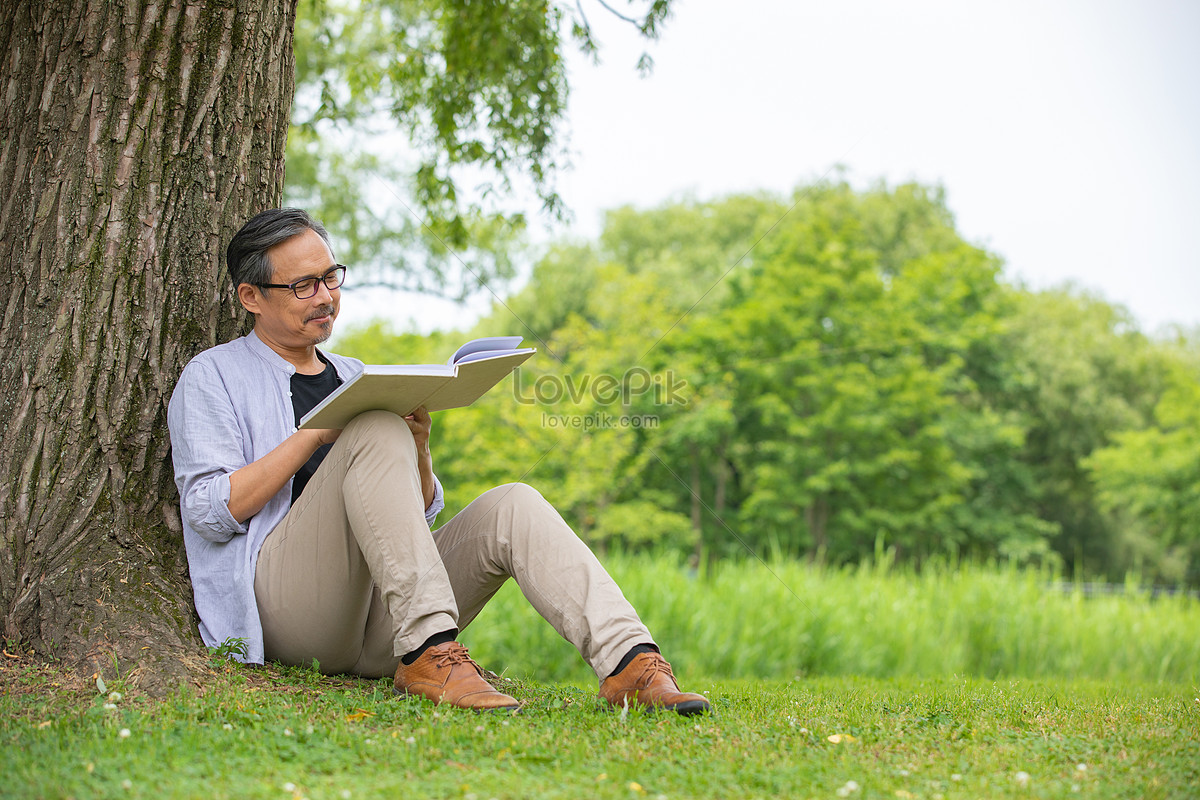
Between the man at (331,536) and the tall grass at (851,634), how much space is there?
4.89 metres

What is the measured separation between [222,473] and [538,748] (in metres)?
1.11

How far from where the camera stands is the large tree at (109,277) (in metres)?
2.50

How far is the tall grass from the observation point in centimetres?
735

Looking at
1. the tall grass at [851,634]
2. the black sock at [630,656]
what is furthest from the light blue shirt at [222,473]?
the tall grass at [851,634]

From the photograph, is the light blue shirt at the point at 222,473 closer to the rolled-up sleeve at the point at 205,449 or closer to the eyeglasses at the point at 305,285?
the rolled-up sleeve at the point at 205,449

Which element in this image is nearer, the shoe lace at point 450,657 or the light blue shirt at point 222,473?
the shoe lace at point 450,657

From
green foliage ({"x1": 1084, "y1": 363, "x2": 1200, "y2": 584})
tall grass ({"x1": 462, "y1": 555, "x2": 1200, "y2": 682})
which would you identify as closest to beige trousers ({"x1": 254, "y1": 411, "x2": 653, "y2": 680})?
tall grass ({"x1": 462, "y1": 555, "x2": 1200, "y2": 682})

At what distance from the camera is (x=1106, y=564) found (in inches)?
1113

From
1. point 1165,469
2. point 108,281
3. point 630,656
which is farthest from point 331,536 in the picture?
point 1165,469

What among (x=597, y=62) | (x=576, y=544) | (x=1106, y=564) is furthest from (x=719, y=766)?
(x=1106, y=564)

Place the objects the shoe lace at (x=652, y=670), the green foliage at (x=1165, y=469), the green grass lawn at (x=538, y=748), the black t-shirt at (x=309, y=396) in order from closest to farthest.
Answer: the green grass lawn at (x=538, y=748)
the shoe lace at (x=652, y=670)
the black t-shirt at (x=309, y=396)
the green foliage at (x=1165, y=469)

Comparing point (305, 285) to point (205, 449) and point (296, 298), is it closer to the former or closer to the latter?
point (296, 298)

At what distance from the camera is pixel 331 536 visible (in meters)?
2.35

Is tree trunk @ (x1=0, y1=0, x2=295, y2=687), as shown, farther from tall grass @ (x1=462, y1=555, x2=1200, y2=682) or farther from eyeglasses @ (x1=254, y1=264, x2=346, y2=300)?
tall grass @ (x1=462, y1=555, x2=1200, y2=682)
